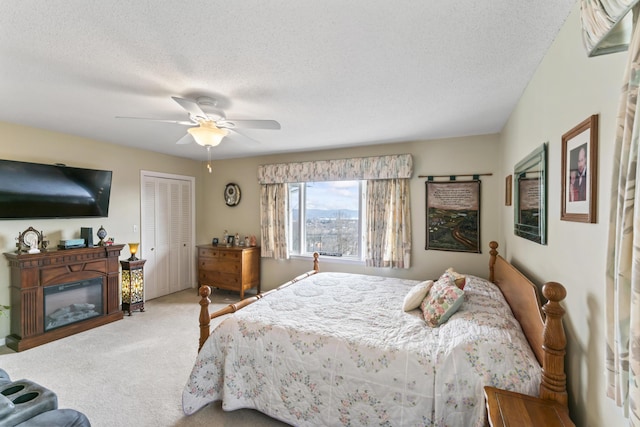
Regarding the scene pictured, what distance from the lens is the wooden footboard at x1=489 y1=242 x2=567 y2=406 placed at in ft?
4.12

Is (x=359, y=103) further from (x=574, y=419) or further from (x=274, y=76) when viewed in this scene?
(x=574, y=419)

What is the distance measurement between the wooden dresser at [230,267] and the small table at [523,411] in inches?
152

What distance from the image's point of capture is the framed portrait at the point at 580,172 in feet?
3.67

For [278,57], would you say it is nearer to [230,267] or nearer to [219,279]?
[230,267]

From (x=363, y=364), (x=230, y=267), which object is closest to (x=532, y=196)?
(x=363, y=364)

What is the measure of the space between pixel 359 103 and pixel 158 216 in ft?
13.1

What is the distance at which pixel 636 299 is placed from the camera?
2.23 ft

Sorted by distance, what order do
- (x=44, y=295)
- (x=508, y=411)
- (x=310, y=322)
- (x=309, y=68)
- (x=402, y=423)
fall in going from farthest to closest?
(x=44, y=295) → (x=310, y=322) → (x=309, y=68) → (x=402, y=423) → (x=508, y=411)

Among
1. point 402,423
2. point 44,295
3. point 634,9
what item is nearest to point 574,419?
point 402,423

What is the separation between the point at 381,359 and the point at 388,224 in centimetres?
252

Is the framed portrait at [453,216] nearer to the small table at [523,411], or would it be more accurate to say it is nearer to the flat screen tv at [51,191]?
the small table at [523,411]

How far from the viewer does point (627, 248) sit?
0.74 m

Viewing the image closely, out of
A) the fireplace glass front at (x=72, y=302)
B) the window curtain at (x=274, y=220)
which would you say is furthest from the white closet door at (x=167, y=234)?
the window curtain at (x=274, y=220)

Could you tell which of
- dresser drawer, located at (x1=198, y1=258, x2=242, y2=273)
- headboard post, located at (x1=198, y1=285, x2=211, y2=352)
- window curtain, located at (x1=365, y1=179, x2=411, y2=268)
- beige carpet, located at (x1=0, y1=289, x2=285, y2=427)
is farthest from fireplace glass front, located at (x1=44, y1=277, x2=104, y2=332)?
window curtain, located at (x1=365, y1=179, x2=411, y2=268)
